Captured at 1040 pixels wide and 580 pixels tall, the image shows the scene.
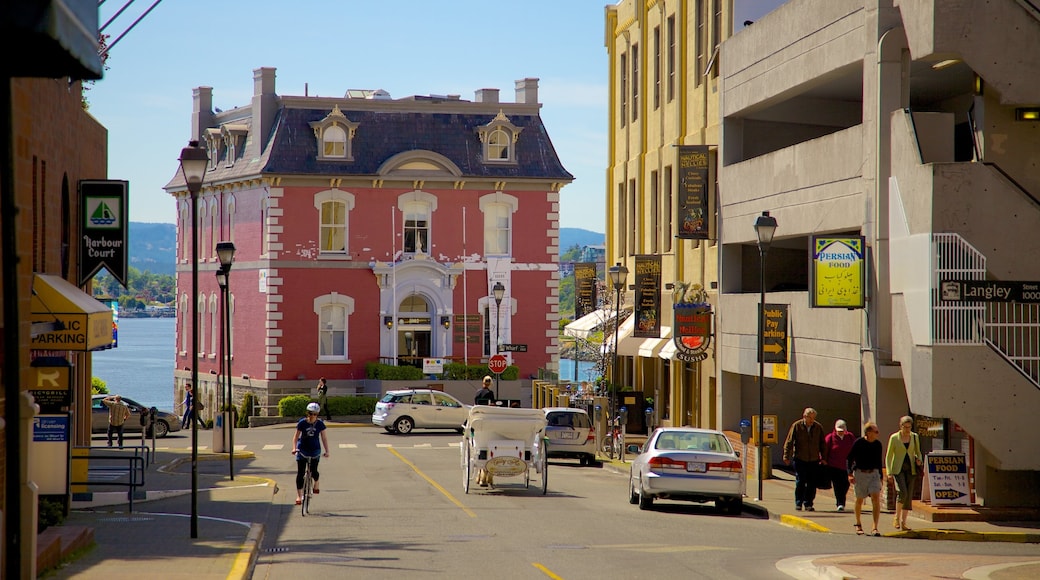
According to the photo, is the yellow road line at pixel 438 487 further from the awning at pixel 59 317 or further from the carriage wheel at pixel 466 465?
the awning at pixel 59 317

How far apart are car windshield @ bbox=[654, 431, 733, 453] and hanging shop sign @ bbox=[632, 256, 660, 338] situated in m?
16.8

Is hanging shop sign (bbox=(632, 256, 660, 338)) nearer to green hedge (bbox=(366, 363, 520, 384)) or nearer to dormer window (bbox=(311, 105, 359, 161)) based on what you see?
green hedge (bbox=(366, 363, 520, 384))

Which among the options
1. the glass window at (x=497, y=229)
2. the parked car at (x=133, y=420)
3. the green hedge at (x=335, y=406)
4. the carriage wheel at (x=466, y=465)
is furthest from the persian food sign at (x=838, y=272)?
the glass window at (x=497, y=229)

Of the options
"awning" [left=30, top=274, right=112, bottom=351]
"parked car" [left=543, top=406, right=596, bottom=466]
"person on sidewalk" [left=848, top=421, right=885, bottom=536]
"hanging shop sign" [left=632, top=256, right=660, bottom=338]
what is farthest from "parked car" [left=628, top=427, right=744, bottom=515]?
"hanging shop sign" [left=632, top=256, right=660, bottom=338]

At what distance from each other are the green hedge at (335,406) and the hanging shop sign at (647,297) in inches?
671

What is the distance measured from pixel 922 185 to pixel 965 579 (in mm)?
9035

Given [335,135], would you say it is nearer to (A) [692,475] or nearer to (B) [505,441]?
(B) [505,441]

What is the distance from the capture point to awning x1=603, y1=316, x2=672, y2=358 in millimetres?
40500

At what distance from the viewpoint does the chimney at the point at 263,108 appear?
196 feet

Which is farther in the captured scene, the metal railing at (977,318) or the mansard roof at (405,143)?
the mansard roof at (405,143)

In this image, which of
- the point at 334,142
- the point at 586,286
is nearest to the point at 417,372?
the point at 586,286

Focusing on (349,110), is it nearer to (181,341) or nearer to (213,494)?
(181,341)

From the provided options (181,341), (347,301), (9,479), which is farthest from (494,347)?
(9,479)

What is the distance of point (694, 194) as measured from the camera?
36.0 meters
